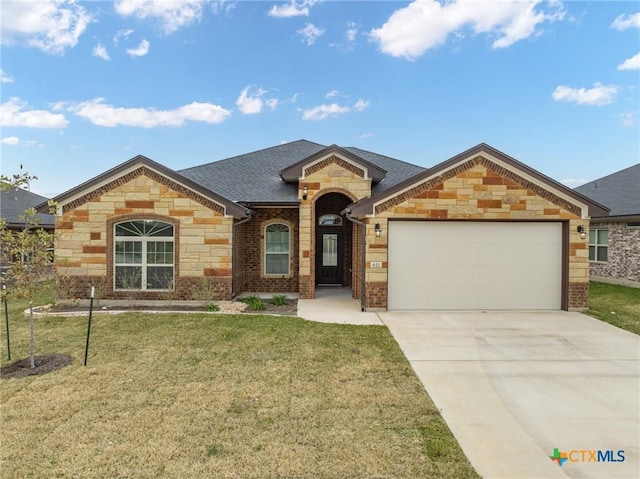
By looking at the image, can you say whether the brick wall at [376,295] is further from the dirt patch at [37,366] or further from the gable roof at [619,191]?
the gable roof at [619,191]

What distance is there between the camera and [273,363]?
5918 millimetres

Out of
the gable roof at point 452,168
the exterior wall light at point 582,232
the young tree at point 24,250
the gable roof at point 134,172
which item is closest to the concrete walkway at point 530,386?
the exterior wall light at point 582,232

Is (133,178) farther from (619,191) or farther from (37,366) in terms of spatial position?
(619,191)

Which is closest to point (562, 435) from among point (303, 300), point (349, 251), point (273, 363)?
point (273, 363)

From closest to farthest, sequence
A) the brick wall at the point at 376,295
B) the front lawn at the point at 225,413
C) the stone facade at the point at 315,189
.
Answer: the front lawn at the point at 225,413 → the brick wall at the point at 376,295 → the stone facade at the point at 315,189

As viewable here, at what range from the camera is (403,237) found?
10.1 m

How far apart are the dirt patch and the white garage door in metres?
7.61

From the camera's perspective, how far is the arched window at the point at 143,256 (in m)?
10.6

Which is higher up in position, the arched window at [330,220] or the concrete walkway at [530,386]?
the arched window at [330,220]

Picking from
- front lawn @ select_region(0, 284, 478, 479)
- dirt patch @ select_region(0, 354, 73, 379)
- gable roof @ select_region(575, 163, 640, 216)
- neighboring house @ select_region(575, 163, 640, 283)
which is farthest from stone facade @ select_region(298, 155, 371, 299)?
neighboring house @ select_region(575, 163, 640, 283)

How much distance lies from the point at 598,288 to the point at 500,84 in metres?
10.9

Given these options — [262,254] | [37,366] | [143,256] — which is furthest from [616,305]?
[37,366]

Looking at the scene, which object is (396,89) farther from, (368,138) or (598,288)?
(598,288)

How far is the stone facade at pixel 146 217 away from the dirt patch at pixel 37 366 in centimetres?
447
